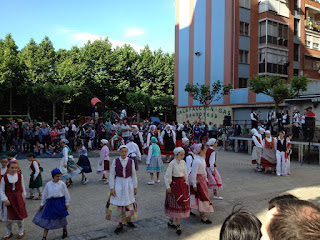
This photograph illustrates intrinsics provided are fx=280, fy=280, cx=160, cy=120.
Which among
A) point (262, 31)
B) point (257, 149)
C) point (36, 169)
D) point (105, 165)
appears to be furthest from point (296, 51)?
point (36, 169)

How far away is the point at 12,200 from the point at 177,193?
315 centimetres

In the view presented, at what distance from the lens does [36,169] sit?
773 centimetres

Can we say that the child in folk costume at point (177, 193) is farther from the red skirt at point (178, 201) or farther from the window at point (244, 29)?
the window at point (244, 29)

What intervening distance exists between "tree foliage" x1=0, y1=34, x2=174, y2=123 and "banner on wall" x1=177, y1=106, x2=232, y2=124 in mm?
5794

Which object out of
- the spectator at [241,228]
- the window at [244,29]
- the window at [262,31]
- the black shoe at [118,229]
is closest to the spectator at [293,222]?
the spectator at [241,228]

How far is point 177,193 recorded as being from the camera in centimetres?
564

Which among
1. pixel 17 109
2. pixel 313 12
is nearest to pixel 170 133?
pixel 17 109

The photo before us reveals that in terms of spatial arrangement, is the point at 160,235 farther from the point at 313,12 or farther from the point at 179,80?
the point at 313,12

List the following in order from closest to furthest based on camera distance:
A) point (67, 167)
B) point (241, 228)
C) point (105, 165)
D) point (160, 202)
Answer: point (241, 228), point (160, 202), point (67, 167), point (105, 165)

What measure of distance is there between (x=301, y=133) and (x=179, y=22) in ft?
77.4

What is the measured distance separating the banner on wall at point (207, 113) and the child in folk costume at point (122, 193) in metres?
21.9

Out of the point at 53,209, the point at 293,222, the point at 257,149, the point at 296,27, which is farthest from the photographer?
the point at 296,27

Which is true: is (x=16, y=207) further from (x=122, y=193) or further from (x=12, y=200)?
(x=122, y=193)

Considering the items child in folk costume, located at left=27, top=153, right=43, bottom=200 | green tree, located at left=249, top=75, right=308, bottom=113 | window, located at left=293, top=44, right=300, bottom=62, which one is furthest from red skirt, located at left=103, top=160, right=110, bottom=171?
window, located at left=293, top=44, right=300, bottom=62
